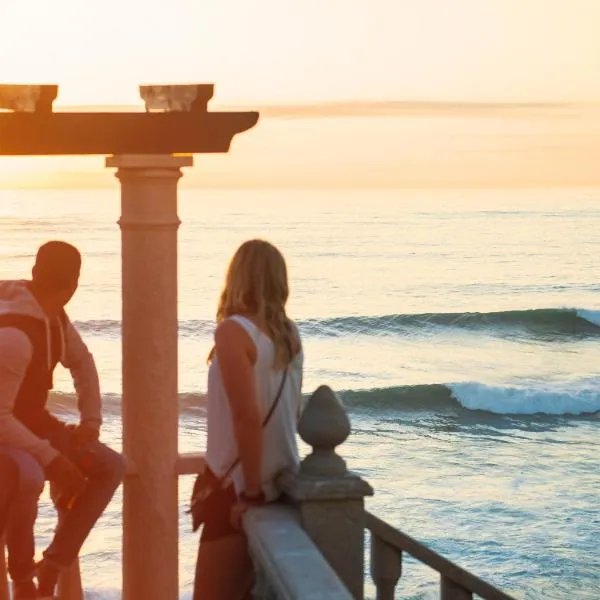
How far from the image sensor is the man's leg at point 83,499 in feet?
14.4

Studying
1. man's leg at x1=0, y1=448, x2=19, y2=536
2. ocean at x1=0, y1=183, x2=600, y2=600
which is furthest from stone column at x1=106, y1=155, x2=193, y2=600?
ocean at x1=0, y1=183, x2=600, y2=600

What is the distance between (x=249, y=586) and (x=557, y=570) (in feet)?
30.2

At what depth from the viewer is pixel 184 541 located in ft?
40.5

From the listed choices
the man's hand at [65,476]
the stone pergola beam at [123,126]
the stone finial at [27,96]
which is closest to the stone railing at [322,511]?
the man's hand at [65,476]

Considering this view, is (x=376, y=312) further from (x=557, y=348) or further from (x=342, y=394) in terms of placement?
(x=342, y=394)

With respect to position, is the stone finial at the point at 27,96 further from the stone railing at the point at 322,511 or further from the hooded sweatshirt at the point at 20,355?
the stone railing at the point at 322,511

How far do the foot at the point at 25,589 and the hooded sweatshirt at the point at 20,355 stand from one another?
0.43 m

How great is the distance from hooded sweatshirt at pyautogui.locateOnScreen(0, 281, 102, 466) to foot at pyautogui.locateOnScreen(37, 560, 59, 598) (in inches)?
16.1

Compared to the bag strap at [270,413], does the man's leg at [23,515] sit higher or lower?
lower

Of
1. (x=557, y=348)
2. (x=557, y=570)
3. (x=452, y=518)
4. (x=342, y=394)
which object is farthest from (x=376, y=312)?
(x=557, y=570)

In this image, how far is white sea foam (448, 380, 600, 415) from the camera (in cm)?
2502

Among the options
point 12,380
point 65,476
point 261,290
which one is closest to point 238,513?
point 261,290

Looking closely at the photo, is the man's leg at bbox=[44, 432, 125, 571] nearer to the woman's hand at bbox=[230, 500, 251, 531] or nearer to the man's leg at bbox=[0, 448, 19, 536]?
the man's leg at bbox=[0, 448, 19, 536]

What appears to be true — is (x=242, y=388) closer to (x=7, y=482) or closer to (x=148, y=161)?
(x=7, y=482)
